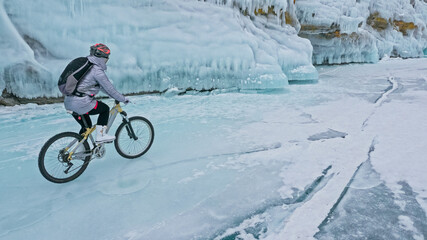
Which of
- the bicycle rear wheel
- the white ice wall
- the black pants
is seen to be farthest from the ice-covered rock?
the bicycle rear wheel

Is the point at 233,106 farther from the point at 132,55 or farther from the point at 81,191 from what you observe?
the point at 81,191

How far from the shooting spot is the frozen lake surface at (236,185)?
2385 mm

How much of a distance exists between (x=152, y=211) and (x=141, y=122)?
5.31 ft

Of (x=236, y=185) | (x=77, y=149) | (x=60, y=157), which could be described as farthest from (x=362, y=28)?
(x=60, y=157)

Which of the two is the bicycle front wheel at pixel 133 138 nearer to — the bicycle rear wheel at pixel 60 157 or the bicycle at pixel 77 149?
the bicycle at pixel 77 149

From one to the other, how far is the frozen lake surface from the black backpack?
1149 millimetres

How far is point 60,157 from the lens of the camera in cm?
310

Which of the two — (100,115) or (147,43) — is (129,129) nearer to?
(100,115)

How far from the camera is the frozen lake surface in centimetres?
238

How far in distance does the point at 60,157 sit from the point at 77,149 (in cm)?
20

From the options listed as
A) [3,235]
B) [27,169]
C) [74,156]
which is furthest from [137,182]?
[27,169]

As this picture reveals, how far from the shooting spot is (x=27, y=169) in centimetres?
354

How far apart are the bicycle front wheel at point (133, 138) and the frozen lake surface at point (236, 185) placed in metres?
0.16

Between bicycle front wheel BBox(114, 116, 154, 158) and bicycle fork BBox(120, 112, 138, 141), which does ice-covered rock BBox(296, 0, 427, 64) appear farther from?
bicycle fork BBox(120, 112, 138, 141)
